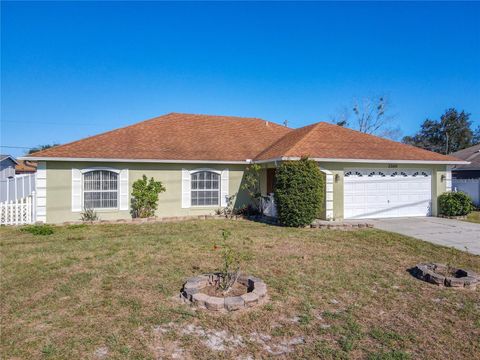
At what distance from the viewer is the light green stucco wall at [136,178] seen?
1324 centimetres

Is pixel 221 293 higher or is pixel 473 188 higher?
pixel 473 188

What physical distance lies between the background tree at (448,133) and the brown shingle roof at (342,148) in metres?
35.8

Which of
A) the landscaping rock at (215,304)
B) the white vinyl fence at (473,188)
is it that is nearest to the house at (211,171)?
the white vinyl fence at (473,188)

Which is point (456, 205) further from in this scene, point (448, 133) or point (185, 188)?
point (448, 133)

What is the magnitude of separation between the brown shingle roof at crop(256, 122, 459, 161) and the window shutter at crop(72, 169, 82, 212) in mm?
7487

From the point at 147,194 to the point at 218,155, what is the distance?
11.6ft

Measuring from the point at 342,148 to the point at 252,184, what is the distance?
4286 millimetres

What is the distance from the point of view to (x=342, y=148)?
14.4 m

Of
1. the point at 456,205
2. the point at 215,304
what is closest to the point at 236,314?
the point at 215,304

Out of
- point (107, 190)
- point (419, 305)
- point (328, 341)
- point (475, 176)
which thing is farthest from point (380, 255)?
point (475, 176)

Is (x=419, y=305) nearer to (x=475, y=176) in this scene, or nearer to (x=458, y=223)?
(x=458, y=223)

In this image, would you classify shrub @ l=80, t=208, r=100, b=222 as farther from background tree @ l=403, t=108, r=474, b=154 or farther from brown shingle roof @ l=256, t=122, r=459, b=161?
background tree @ l=403, t=108, r=474, b=154

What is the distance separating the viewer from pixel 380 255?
8383 mm

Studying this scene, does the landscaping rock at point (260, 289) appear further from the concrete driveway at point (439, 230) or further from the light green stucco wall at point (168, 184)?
the light green stucco wall at point (168, 184)
